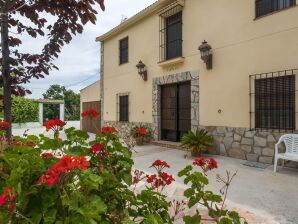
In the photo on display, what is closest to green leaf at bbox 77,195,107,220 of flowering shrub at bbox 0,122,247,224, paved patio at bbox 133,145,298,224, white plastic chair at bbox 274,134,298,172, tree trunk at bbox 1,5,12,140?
flowering shrub at bbox 0,122,247,224

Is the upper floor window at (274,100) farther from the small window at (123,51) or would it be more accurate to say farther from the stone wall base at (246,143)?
the small window at (123,51)

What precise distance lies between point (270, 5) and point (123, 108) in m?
6.90

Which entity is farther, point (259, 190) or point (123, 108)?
point (123, 108)

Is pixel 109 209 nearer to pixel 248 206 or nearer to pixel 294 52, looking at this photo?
pixel 248 206

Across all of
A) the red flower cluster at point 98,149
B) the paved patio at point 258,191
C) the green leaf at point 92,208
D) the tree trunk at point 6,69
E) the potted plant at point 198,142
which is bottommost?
the paved patio at point 258,191

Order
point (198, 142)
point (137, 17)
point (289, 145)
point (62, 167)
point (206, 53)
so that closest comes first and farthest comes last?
point (62, 167) → point (289, 145) → point (198, 142) → point (206, 53) → point (137, 17)

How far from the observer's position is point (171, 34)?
8430 mm

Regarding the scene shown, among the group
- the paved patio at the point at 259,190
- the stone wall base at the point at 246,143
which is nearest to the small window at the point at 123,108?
the stone wall base at the point at 246,143

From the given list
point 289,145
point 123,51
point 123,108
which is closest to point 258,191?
point 289,145

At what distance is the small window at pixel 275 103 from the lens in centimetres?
523

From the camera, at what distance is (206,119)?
22.9ft

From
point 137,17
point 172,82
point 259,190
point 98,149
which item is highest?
point 137,17

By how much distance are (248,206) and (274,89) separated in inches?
132

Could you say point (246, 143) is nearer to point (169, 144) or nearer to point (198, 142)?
point (198, 142)
